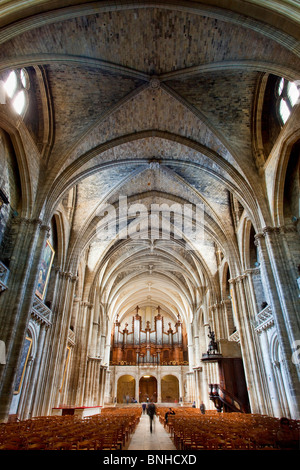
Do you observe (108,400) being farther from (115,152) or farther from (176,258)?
(115,152)

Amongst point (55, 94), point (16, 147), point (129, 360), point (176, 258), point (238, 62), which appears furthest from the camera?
point (129, 360)

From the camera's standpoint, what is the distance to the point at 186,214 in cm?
1958

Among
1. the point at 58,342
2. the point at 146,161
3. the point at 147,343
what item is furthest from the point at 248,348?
the point at 147,343

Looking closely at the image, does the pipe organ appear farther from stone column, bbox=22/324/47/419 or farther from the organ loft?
stone column, bbox=22/324/47/419

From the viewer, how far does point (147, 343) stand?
37.1 metres

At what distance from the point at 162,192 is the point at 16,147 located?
10.2m

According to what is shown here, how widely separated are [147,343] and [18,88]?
33716 millimetres

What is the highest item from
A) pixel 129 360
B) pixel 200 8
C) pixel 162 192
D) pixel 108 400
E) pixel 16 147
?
pixel 162 192

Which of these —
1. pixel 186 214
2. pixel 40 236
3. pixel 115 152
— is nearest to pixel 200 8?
pixel 115 152

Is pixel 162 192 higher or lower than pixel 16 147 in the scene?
higher
